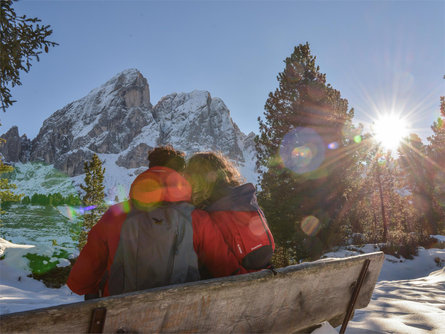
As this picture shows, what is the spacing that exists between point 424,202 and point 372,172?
12.2 metres

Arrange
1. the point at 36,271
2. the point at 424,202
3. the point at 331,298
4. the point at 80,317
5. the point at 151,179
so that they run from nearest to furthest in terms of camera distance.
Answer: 1. the point at 80,317
2. the point at 151,179
3. the point at 331,298
4. the point at 36,271
5. the point at 424,202

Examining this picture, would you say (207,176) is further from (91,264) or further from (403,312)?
(403,312)

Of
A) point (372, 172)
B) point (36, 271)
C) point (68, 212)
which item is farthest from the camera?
point (68, 212)

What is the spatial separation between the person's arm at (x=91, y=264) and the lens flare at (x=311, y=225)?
11594mm

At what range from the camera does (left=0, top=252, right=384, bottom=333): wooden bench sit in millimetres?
1091

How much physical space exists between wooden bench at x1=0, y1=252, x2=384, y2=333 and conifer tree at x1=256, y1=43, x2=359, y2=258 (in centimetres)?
1045

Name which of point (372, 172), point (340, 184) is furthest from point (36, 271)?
point (372, 172)

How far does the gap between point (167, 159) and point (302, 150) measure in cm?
1204

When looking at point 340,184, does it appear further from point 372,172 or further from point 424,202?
point 424,202

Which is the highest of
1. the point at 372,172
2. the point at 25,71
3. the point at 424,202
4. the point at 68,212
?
the point at 25,71

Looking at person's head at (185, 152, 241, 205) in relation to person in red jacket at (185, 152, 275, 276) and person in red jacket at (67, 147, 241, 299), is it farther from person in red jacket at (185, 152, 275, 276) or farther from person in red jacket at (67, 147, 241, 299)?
person in red jacket at (67, 147, 241, 299)

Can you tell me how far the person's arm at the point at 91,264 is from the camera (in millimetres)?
1984

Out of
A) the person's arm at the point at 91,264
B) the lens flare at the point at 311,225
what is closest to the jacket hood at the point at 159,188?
the person's arm at the point at 91,264

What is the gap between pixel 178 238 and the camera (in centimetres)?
188
